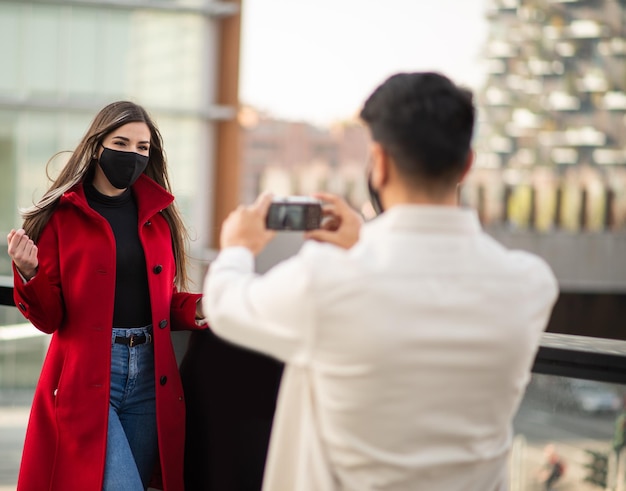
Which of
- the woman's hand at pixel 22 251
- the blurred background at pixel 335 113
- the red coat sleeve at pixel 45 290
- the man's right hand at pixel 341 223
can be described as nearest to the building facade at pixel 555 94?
the blurred background at pixel 335 113

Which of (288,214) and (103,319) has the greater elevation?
(288,214)

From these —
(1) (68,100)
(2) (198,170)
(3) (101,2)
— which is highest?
(3) (101,2)

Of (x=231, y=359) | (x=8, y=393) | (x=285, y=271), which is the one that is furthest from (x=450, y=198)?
(x=8, y=393)

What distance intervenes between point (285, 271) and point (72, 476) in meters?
1.31

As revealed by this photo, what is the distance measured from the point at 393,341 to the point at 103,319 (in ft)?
3.97

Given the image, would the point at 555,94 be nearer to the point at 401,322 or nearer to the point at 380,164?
the point at 380,164

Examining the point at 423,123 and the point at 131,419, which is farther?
the point at 131,419

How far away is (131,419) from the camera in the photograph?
8.95 feet

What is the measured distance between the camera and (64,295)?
2658 millimetres

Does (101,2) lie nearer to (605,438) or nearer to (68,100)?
(68,100)

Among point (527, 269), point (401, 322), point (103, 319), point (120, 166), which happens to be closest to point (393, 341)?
point (401, 322)

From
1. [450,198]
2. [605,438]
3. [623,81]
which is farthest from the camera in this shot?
[623,81]

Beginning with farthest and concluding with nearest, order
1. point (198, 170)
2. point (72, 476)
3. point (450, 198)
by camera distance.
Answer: point (198, 170)
point (72, 476)
point (450, 198)

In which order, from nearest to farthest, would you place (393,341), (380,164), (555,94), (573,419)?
(393,341)
(380,164)
(573,419)
(555,94)
